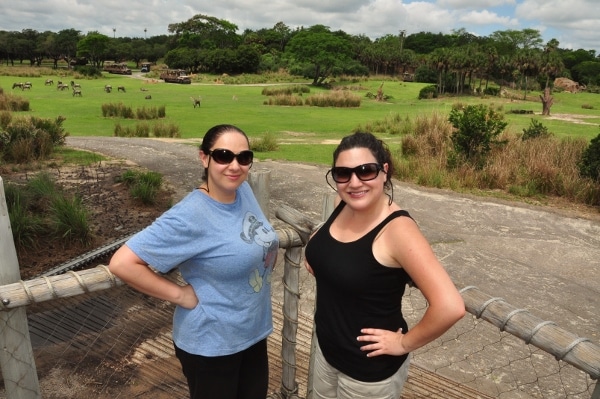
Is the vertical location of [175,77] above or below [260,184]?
above

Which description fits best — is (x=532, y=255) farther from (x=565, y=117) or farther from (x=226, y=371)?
(x=565, y=117)

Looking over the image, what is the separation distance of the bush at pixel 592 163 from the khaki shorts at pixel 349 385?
8.74 m

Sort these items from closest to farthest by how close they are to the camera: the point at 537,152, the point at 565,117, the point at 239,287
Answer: the point at 239,287 < the point at 537,152 < the point at 565,117

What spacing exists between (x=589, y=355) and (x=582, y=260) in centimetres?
527

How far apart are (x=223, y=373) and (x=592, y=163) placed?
918 cm

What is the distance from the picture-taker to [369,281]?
158 centimetres

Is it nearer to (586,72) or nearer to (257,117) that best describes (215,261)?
(257,117)

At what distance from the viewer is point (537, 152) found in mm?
10117

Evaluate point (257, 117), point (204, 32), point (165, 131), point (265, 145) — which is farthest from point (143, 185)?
point (204, 32)

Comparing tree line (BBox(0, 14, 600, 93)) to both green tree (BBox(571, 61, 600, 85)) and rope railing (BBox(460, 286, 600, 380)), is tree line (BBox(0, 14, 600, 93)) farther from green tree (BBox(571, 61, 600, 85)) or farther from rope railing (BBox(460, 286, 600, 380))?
rope railing (BBox(460, 286, 600, 380))

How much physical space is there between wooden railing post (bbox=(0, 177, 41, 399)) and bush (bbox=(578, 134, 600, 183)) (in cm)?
940

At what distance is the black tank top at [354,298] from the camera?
1574 millimetres

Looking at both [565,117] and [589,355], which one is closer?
[589,355]

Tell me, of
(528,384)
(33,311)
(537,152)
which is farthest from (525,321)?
(537,152)
